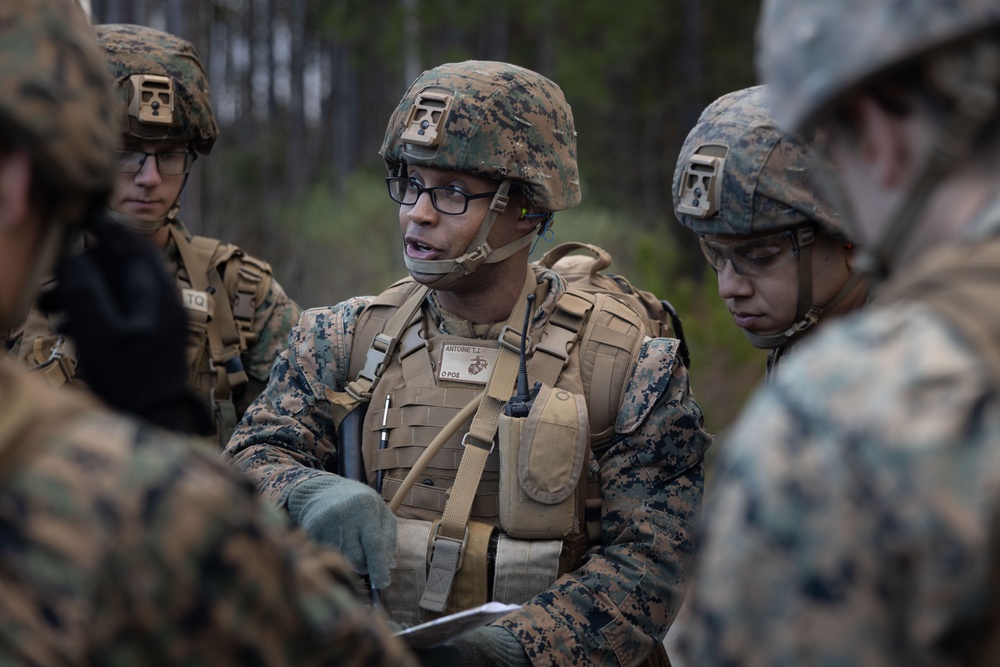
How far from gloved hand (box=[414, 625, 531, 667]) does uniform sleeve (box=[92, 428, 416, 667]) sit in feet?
5.18

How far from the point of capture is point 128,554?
4.83ft

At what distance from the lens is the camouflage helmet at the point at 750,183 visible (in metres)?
3.77

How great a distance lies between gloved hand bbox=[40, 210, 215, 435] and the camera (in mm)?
1923

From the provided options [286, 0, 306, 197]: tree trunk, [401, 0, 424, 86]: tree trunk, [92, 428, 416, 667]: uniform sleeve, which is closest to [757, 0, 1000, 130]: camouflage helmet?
[92, 428, 416, 667]: uniform sleeve

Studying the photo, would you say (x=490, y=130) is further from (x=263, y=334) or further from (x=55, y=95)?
(x=55, y=95)

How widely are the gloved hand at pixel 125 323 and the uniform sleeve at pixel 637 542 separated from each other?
1732mm

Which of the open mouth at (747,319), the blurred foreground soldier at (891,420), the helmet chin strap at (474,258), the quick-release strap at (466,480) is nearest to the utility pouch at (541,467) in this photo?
the quick-release strap at (466,480)

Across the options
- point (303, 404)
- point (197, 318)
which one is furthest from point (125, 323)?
point (197, 318)

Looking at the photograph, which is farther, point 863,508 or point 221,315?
point 221,315

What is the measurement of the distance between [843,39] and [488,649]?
7.25 feet

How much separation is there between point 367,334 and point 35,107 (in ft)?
8.19

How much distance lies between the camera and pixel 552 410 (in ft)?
11.8

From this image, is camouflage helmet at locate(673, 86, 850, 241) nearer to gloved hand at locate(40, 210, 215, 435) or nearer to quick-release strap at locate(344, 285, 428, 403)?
quick-release strap at locate(344, 285, 428, 403)

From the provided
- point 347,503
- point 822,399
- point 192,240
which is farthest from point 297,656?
point 192,240
